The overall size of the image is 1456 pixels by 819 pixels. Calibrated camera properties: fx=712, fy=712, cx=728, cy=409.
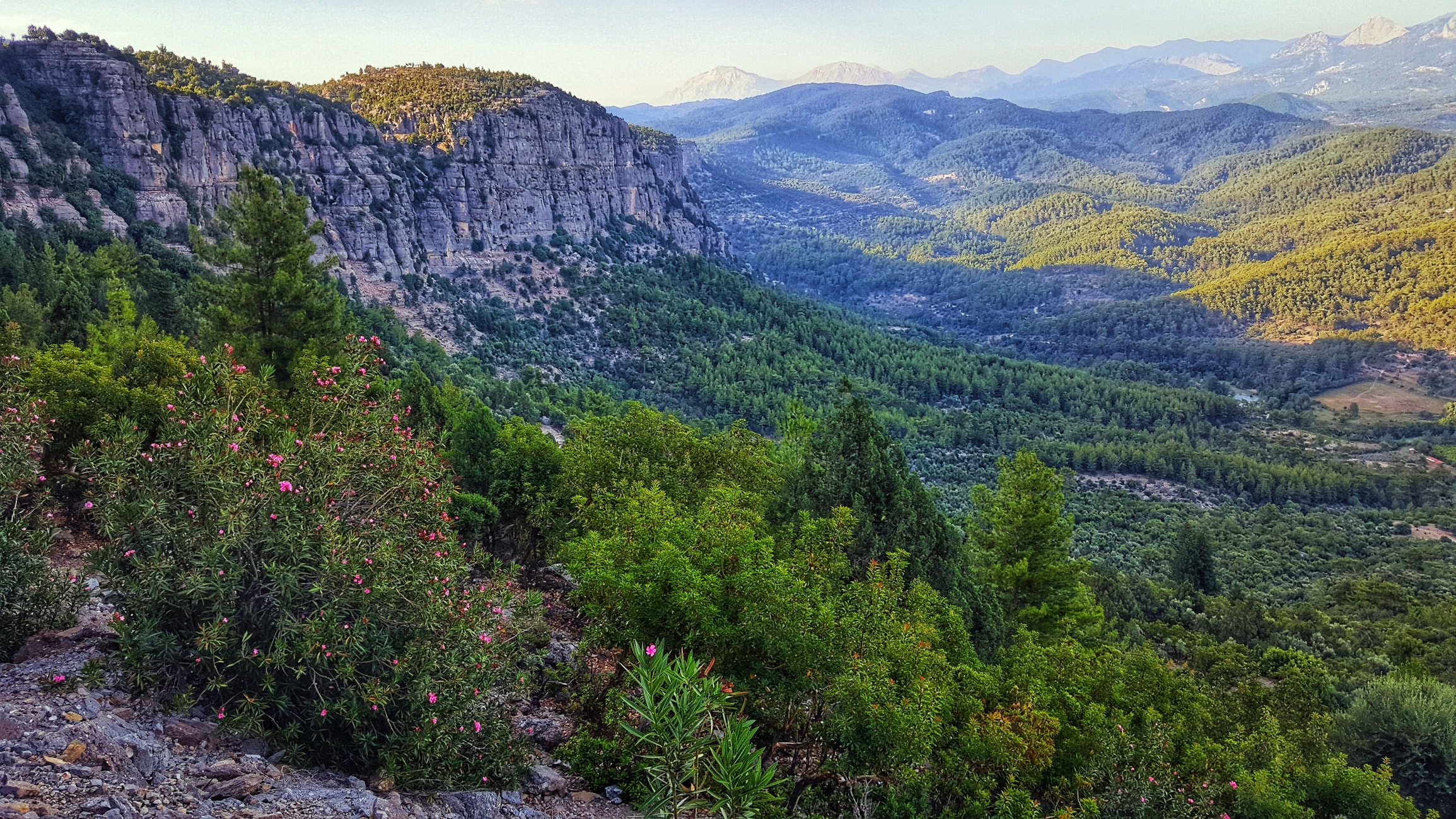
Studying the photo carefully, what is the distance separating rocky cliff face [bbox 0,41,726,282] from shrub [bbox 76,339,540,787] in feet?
131

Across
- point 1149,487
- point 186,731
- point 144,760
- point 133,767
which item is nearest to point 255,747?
point 186,731

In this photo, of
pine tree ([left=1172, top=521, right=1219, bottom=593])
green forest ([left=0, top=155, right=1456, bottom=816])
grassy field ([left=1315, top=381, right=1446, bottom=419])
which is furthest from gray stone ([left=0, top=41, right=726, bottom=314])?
grassy field ([left=1315, top=381, right=1446, bottom=419])

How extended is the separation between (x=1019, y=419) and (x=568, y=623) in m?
94.4

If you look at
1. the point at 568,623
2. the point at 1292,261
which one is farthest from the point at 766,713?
the point at 1292,261

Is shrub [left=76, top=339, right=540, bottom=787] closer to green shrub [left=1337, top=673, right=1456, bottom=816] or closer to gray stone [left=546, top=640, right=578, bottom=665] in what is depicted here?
gray stone [left=546, top=640, right=578, bottom=665]

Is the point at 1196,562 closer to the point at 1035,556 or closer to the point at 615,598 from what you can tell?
the point at 1035,556

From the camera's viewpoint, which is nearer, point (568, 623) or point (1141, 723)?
point (1141, 723)

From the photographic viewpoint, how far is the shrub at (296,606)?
7.93 m

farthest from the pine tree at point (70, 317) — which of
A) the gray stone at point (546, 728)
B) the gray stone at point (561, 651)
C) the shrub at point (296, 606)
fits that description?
the gray stone at point (546, 728)

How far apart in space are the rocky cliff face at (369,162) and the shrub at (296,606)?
39.9m

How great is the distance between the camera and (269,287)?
71.3 ft

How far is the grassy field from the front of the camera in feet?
388

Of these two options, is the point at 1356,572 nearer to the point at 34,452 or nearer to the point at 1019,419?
the point at 1019,419

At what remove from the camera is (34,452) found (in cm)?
1127
